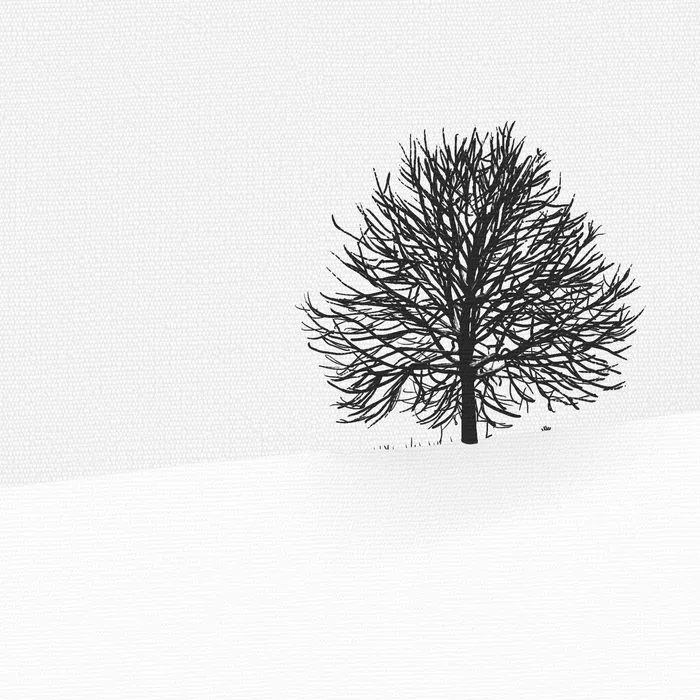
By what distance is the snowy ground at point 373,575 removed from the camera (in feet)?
25.4

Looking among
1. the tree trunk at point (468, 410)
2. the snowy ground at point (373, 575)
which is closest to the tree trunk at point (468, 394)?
the tree trunk at point (468, 410)

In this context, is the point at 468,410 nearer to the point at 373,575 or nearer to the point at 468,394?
the point at 468,394

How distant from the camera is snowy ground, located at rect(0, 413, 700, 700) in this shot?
7.74m

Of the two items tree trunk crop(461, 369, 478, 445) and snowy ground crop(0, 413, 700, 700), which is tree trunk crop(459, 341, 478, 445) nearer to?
tree trunk crop(461, 369, 478, 445)

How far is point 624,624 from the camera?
7992mm

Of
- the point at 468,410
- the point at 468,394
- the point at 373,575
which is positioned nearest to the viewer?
the point at 373,575

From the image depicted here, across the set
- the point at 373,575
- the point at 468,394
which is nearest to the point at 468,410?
the point at 468,394

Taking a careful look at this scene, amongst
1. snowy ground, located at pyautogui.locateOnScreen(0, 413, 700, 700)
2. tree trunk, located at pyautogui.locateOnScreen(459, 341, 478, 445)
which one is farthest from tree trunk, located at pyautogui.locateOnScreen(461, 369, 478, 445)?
snowy ground, located at pyautogui.locateOnScreen(0, 413, 700, 700)

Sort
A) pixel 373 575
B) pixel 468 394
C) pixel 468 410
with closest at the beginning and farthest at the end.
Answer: pixel 373 575
pixel 468 394
pixel 468 410

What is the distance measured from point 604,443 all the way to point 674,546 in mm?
2950

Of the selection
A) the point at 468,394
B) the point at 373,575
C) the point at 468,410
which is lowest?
the point at 373,575

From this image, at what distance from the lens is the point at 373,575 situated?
9.65 metres

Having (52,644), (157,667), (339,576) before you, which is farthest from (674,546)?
(52,644)

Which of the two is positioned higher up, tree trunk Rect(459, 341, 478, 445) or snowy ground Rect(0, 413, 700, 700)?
tree trunk Rect(459, 341, 478, 445)
